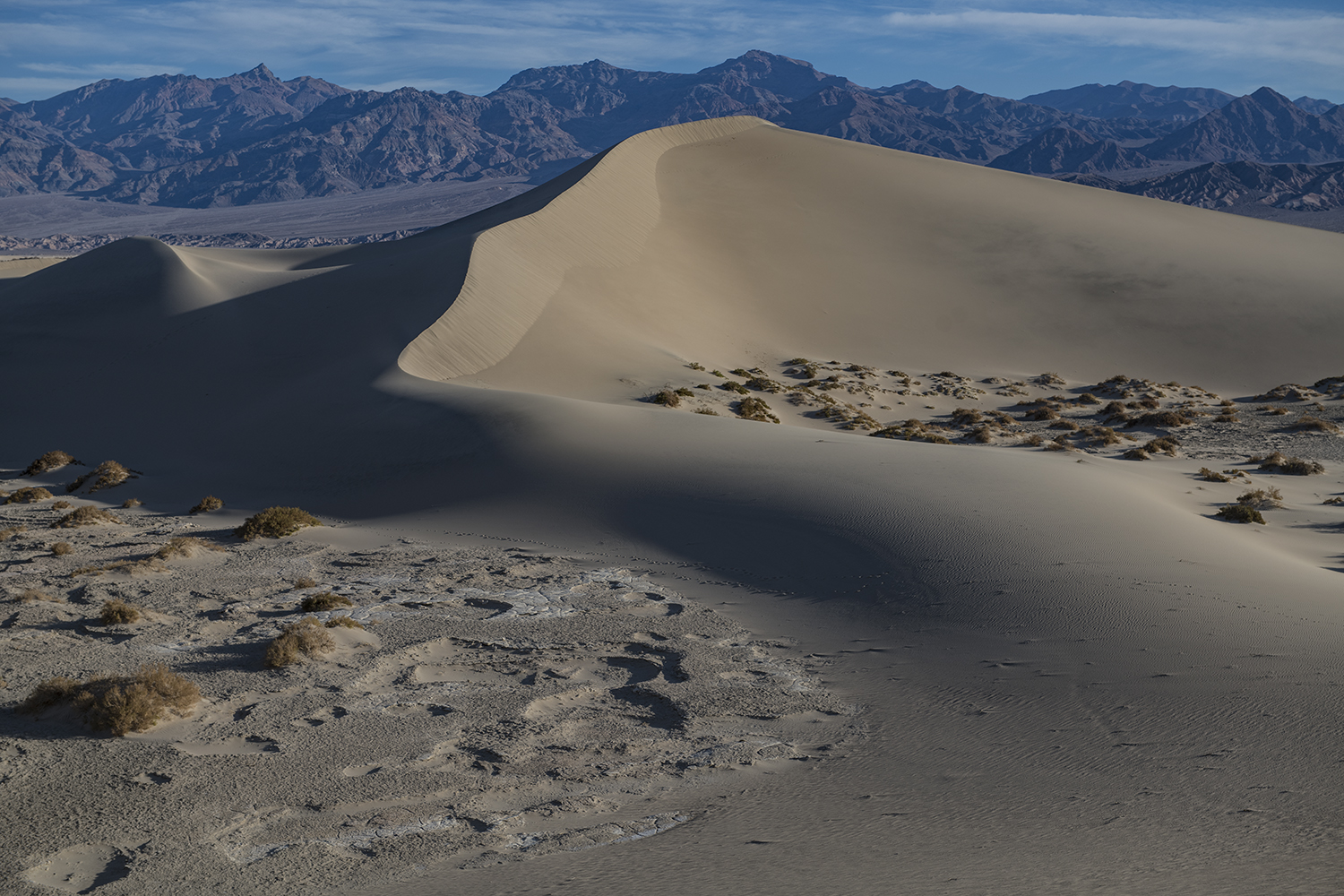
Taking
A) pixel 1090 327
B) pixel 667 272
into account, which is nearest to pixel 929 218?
pixel 1090 327

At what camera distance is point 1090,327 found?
32938mm

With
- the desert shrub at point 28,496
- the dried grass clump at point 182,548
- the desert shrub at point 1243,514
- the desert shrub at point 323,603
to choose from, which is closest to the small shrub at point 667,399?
the dried grass clump at point 182,548

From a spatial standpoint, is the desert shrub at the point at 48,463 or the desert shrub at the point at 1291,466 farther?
the desert shrub at the point at 48,463

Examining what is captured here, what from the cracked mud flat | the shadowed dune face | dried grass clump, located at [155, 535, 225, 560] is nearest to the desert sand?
the cracked mud flat

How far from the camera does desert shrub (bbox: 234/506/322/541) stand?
1186 cm

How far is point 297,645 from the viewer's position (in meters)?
7.75

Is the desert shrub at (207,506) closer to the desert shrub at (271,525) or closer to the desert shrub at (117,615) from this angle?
the desert shrub at (271,525)

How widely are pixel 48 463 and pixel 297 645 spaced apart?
12441 mm

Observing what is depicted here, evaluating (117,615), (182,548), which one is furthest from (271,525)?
(117,615)

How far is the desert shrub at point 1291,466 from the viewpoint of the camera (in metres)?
16.4

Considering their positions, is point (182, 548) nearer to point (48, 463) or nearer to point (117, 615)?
point (117, 615)

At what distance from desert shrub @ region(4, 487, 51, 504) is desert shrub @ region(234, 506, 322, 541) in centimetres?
499

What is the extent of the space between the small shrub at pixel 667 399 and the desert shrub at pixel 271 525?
9270mm

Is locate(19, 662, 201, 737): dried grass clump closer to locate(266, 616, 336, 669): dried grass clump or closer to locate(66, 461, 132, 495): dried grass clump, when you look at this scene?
locate(266, 616, 336, 669): dried grass clump
